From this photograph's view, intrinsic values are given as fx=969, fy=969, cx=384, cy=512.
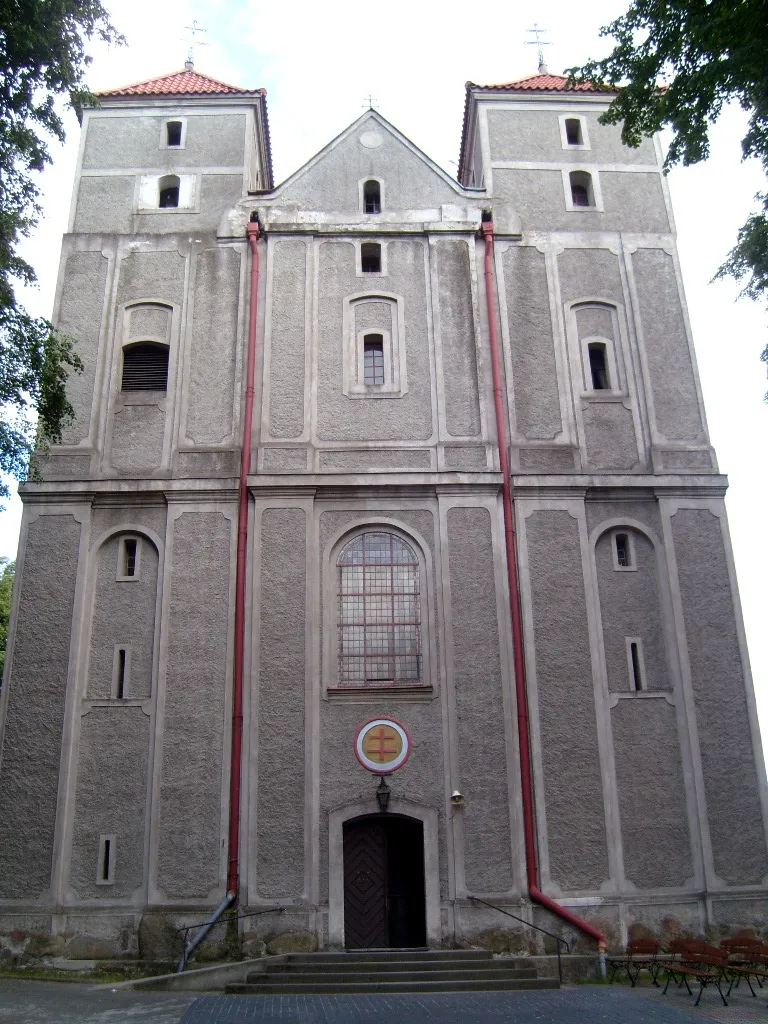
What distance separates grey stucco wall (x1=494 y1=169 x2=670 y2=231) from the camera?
20.5 m

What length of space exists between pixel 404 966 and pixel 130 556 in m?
8.35

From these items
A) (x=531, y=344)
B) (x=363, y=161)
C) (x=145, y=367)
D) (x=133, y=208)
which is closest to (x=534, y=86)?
(x=363, y=161)

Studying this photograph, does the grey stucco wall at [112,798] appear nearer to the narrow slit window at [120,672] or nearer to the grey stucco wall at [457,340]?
the narrow slit window at [120,672]

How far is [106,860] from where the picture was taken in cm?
1548

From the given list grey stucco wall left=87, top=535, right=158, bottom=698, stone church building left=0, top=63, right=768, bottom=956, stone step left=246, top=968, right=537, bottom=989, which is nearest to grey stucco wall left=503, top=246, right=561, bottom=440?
stone church building left=0, top=63, right=768, bottom=956

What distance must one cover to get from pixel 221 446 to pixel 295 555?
264cm

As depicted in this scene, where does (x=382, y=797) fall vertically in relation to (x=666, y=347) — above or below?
below

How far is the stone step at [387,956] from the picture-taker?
14.3 m

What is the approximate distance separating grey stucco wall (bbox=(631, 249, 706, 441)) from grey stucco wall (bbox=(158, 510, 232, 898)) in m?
8.74

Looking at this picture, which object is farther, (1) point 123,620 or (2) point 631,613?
(2) point 631,613

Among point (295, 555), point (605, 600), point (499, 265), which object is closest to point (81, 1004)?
point (295, 555)

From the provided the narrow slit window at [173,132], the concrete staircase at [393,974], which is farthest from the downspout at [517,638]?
the narrow slit window at [173,132]

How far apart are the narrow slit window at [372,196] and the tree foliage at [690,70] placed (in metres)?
5.93

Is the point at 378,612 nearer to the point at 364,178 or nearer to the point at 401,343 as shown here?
the point at 401,343
